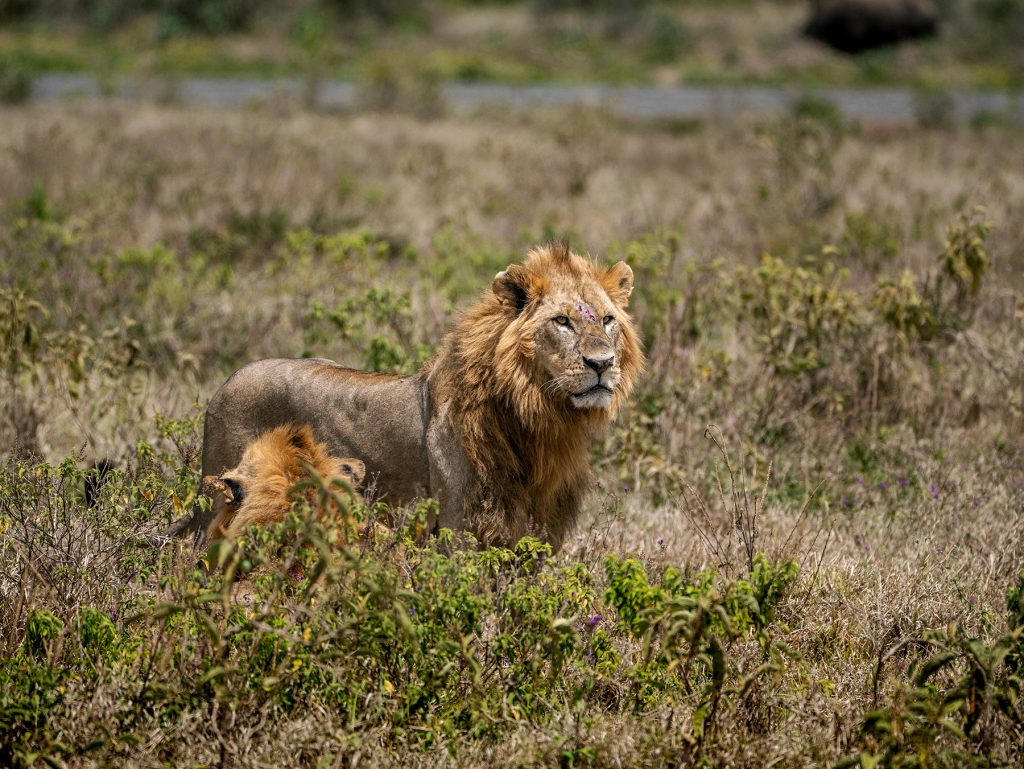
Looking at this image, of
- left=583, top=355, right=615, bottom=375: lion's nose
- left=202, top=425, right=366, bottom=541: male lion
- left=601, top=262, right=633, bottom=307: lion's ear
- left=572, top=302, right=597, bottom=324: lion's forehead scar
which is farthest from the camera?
left=601, top=262, right=633, bottom=307: lion's ear

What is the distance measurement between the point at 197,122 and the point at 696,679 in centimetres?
1479

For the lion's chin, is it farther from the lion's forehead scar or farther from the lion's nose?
the lion's forehead scar

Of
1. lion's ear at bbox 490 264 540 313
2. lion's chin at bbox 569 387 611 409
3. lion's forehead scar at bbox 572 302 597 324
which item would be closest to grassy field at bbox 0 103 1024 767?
lion's chin at bbox 569 387 611 409

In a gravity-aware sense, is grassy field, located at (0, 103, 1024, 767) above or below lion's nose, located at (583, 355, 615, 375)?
below

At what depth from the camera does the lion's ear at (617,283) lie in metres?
5.07

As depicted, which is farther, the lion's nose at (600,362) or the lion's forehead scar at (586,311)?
the lion's forehead scar at (586,311)

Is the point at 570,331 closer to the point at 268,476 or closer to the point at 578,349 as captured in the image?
the point at 578,349

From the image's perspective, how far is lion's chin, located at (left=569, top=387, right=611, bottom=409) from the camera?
465cm

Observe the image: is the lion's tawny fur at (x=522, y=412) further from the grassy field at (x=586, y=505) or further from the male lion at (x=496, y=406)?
the grassy field at (x=586, y=505)

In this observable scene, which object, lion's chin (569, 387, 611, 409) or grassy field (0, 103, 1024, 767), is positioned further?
lion's chin (569, 387, 611, 409)

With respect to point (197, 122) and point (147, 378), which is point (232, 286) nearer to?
point (147, 378)

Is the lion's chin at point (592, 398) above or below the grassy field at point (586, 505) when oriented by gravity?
above

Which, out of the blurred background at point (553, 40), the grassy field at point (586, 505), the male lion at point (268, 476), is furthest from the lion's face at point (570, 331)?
the blurred background at point (553, 40)

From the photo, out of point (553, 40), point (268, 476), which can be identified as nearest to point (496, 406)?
point (268, 476)
